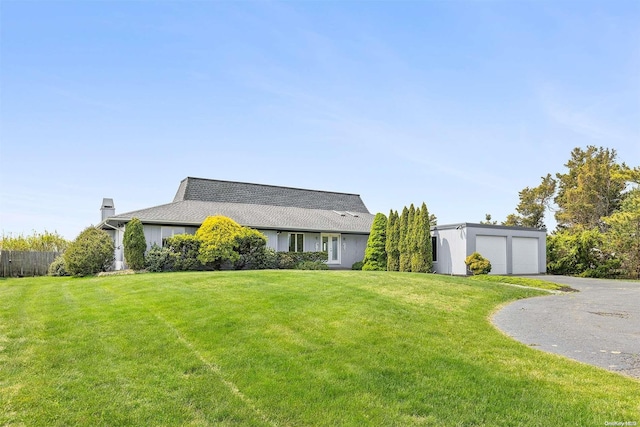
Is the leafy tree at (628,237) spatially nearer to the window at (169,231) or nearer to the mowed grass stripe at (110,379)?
the window at (169,231)

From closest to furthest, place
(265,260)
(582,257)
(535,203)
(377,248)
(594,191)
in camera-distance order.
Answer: (265,260), (377,248), (582,257), (594,191), (535,203)

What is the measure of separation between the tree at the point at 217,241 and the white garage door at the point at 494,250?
13444 millimetres

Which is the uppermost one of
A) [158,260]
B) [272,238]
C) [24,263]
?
[272,238]

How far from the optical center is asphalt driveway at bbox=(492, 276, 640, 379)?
20.5ft

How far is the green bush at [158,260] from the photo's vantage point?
62.8 feet

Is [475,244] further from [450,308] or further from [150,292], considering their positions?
[150,292]

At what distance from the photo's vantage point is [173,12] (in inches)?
534

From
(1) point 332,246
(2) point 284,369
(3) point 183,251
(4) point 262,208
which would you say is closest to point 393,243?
(1) point 332,246

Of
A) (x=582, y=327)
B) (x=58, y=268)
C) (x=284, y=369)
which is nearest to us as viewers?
(x=284, y=369)

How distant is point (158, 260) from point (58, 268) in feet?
20.4

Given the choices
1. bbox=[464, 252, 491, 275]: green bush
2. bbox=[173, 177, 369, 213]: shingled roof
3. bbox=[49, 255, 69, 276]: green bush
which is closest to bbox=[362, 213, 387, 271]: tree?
bbox=[464, 252, 491, 275]: green bush

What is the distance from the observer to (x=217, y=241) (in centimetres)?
1980

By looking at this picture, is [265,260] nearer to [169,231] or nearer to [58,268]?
[169,231]

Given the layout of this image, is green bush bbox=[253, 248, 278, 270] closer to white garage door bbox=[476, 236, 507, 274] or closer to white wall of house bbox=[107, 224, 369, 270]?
white wall of house bbox=[107, 224, 369, 270]
